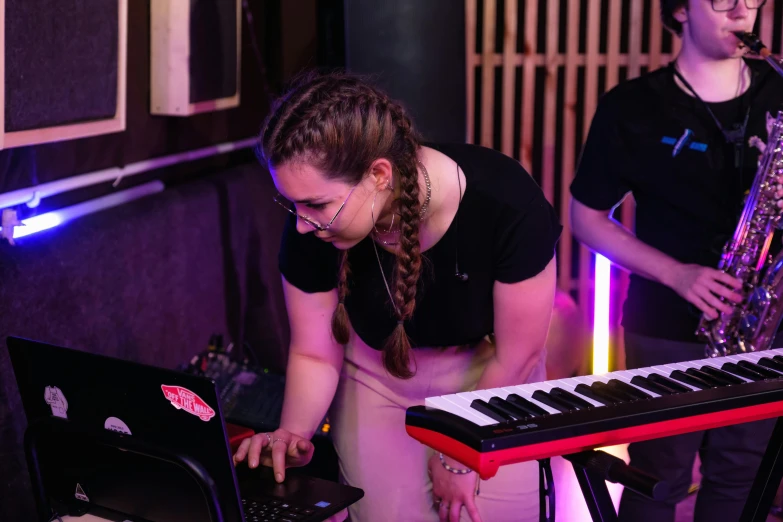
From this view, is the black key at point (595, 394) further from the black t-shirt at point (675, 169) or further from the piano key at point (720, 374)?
the black t-shirt at point (675, 169)

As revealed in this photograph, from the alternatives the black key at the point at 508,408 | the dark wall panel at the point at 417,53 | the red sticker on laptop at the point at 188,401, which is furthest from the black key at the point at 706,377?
the dark wall panel at the point at 417,53

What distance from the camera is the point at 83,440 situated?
1561 millimetres

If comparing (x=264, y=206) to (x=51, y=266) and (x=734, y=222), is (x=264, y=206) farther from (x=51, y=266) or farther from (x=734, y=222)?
(x=734, y=222)

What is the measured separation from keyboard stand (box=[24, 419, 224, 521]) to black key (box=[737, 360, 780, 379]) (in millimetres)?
899

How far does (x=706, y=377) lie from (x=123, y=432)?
0.96m

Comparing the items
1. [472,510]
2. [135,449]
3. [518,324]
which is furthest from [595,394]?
[135,449]

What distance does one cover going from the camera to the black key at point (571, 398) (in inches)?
54.8

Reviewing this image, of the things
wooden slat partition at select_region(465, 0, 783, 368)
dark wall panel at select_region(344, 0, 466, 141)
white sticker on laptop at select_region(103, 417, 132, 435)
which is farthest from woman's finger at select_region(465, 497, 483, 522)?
wooden slat partition at select_region(465, 0, 783, 368)

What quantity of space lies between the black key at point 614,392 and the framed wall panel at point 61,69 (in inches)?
55.2

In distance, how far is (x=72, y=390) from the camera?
1512 millimetres

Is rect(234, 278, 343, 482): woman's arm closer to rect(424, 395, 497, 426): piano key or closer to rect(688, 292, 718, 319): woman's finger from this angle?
rect(424, 395, 497, 426): piano key

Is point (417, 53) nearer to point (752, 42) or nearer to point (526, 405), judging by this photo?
point (752, 42)

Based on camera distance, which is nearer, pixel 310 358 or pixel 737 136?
pixel 310 358

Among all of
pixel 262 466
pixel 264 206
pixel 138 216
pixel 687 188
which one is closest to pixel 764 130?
pixel 687 188
